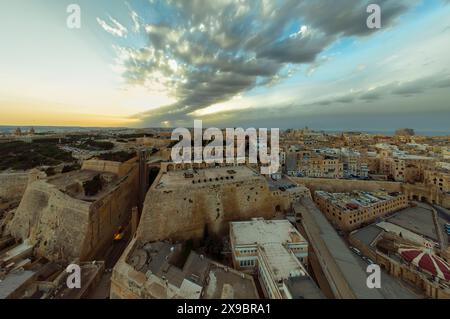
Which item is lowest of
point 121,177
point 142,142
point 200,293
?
point 200,293

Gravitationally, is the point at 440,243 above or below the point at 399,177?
below

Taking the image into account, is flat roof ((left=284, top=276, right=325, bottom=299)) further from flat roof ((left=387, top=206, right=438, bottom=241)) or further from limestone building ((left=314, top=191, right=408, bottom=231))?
flat roof ((left=387, top=206, right=438, bottom=241))

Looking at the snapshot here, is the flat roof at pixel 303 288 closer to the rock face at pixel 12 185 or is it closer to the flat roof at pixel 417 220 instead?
the flat roof at pixel 417 220

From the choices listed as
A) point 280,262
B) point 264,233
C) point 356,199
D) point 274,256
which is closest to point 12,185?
point 264,233

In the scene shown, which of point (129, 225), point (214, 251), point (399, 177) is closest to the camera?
point (214, 251)
